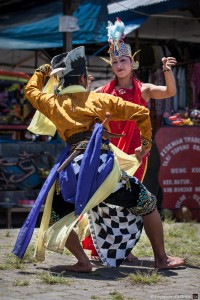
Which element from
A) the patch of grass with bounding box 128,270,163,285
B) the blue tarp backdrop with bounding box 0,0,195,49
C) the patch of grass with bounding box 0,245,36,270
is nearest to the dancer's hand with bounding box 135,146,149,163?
the patch of grass with bounding box 128,270,163,285

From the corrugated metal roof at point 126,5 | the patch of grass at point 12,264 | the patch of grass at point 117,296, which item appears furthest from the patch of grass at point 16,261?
the corrugated metal roof at point 126,5

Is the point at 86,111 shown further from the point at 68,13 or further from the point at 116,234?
the point at 68,13

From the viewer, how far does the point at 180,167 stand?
30.0 ft

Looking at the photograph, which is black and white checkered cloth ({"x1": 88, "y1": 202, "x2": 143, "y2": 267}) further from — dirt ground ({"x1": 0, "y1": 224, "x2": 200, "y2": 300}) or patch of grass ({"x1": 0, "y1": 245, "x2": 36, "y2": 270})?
patch of grass ({"x1": 0, "y1": 245, "x2": 36, "y2": 270})

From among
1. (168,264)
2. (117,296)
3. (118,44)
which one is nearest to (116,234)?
(168,264)

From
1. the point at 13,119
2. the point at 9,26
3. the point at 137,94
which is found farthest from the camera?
the point at 9,26

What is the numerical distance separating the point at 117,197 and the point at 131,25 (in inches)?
237

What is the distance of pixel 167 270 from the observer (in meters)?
5.40

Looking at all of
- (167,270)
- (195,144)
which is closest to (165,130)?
(195,144)

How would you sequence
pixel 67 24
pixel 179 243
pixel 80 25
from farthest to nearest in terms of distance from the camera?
1. pixel 80 25
2. pixel 67 24
3. pixel 179 243

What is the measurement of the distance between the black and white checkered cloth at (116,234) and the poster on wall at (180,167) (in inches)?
147

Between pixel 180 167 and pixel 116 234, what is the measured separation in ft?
13.2

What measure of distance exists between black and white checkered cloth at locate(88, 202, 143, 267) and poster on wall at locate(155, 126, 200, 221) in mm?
3730

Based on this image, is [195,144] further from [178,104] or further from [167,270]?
[167,270]
